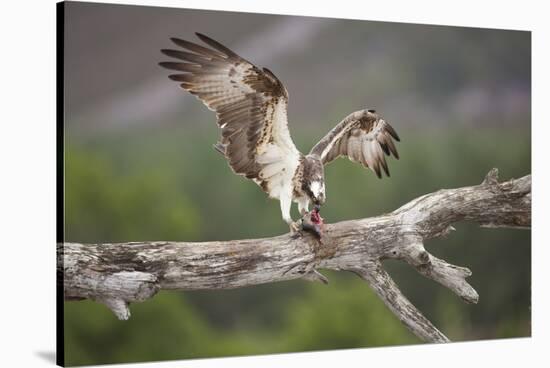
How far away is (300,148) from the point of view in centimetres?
561

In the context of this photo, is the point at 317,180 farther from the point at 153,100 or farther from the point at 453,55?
the point at 453,55

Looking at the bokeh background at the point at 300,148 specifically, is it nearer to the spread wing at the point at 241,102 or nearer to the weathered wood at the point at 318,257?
the weathered wood at the point at 318,257

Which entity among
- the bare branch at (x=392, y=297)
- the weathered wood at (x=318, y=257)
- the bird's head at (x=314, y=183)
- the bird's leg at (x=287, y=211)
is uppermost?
the bird's head at (x=314, y=183)

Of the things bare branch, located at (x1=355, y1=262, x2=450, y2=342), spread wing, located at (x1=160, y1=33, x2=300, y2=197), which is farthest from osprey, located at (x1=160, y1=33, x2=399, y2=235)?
bare branch, located at (x1=355, y1=262, x2=450, y2=342)

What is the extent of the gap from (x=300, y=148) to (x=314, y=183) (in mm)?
252

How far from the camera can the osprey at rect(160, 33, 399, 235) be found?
16.6 ft

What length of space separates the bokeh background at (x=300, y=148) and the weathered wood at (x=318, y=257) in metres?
0.15

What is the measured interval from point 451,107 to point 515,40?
2.45 ft

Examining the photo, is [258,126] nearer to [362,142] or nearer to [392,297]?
[362,142]

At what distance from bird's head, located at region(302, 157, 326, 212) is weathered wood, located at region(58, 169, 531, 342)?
196mm

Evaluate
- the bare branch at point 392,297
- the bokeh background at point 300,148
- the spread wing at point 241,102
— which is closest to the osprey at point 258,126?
the spread wing at point 241,102

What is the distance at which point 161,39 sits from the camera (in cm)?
Answer: 543

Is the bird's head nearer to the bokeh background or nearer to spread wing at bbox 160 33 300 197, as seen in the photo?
spread wing at bbox 160 33 300 197

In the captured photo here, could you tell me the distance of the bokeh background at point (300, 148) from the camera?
5.27 meters
